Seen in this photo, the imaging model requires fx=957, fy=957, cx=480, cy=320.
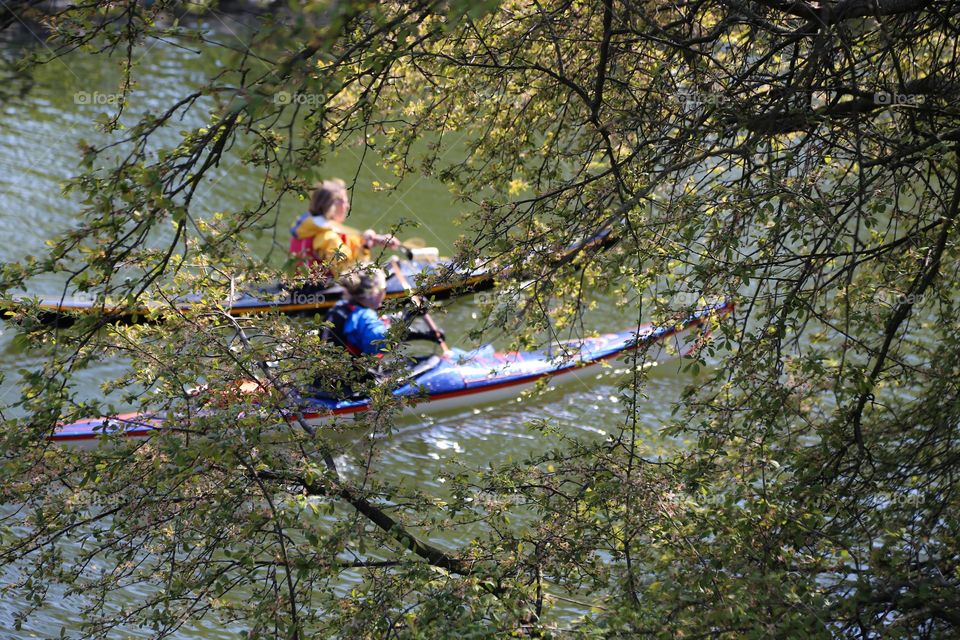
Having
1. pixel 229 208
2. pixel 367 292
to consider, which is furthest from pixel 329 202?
pixel 229 208

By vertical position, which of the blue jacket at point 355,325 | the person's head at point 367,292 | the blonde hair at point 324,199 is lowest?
the blue jacket at point 355,325

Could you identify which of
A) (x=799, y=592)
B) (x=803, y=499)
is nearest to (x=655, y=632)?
(x=799, y=592)

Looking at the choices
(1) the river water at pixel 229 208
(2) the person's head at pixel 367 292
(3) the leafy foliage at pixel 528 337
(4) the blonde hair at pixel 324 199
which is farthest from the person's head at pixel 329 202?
(3) the leafy foliage at pixel 528 337

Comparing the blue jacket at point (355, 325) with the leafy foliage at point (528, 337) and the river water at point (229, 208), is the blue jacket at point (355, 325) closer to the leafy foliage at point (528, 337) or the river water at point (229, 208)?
the river water at point (229, 208)

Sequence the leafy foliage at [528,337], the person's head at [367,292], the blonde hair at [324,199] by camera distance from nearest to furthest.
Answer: the leafy foliage at [528,337], the person's head at [367,292], the blonde hair at [324,199]

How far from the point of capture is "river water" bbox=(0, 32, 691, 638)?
6492 mm

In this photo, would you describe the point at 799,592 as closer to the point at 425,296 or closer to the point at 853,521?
the point at 853,521

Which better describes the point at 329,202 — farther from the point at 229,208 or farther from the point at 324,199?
the point at 229,208

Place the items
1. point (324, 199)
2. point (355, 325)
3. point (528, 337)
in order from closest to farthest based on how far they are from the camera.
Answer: point (528, 337) < point (355, 325) < point (324, 199)

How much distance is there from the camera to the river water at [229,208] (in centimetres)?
649

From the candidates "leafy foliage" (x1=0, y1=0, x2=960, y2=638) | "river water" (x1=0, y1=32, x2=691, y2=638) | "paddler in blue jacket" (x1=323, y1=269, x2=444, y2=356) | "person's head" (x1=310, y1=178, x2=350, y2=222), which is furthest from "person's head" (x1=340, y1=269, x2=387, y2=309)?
"leafy foliage" (x1=0, y1=0, x2=960, y2=638)

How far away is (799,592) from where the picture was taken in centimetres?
269

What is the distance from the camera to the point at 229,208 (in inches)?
361

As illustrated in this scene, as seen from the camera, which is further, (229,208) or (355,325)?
(229,208)
